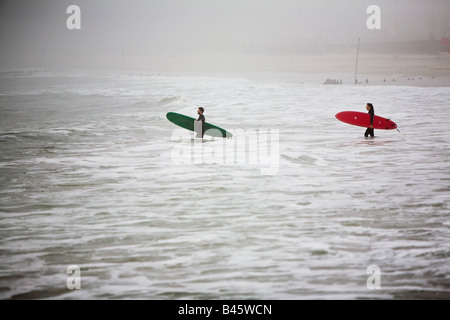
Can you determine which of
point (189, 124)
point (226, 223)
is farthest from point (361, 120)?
point (226, 223)

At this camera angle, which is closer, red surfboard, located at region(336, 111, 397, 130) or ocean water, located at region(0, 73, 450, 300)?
ocean water, located at region(0, 73, 450, 300)

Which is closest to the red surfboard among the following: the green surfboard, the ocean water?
the ocean water

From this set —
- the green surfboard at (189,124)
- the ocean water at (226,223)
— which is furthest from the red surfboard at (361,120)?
the green surfboard at (189,124)

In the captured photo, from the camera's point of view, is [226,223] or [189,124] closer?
[226,223]

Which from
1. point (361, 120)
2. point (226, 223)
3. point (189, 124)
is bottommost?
point (226, 223)

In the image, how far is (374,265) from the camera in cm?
425

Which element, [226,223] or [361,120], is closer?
[226,223]

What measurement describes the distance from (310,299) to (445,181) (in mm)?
5325

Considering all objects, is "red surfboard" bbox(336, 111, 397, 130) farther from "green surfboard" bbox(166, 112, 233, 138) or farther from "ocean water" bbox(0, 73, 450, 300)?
"green surfboard" bbox(166, 112, 233, 138)

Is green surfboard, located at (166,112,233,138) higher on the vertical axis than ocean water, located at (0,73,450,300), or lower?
higher

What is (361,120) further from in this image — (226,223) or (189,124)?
(226,223)

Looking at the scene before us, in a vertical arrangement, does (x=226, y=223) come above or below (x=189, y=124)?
below

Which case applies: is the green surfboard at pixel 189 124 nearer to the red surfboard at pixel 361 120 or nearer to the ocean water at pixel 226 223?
the ocean water at pixel 226 223

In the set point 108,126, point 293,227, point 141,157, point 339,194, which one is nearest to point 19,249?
point 293,227
